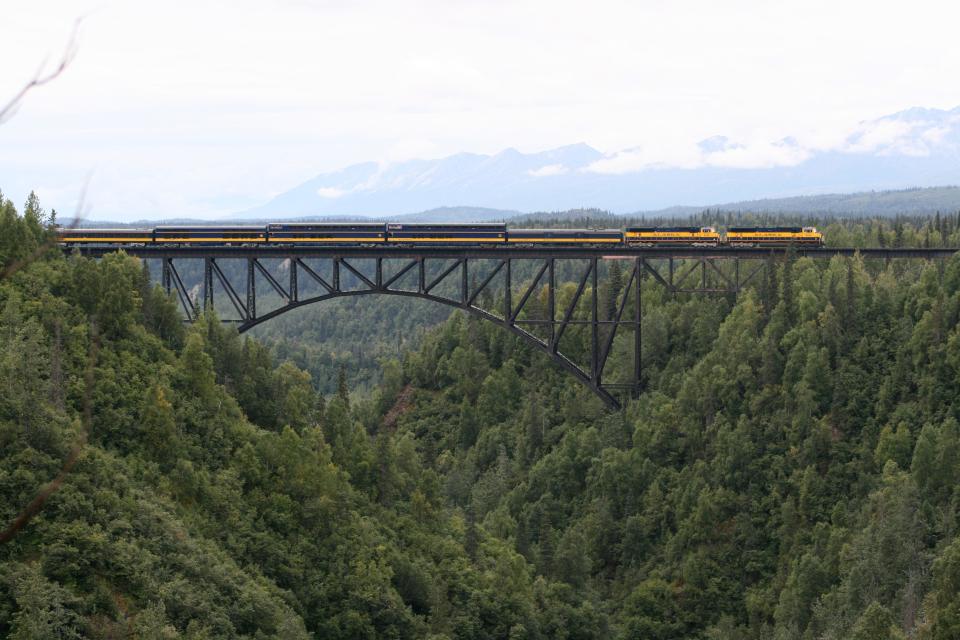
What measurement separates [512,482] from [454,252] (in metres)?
18.1

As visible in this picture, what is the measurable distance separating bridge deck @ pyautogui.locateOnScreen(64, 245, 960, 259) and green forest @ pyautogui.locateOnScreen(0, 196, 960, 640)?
9.03 feet

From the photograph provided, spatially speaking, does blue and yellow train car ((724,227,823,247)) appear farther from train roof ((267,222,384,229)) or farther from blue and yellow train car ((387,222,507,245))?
train roof ((267,222,384,229))

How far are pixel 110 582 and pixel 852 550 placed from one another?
34.3m

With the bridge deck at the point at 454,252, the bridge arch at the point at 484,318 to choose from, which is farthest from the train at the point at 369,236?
the bridge arch at the point at 484,318

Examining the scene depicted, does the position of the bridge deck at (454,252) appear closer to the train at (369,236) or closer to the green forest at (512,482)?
the train at (369,236)

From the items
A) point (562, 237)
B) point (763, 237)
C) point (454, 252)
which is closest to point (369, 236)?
point (454, 252)

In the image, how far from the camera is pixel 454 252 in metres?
73.4

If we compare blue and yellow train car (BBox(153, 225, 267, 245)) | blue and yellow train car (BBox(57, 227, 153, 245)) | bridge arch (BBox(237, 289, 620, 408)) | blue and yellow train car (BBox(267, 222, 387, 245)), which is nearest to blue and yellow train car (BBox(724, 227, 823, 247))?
bridge arch (BBox(237, 289, 620, 408))

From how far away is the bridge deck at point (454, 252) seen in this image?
237 ft

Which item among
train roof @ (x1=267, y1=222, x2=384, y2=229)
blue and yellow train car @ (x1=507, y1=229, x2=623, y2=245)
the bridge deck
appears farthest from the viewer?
blue and yellow train car @ (x1=507, y1=229, x2=623, y2=245)

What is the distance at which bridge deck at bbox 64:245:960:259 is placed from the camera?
72.1 m

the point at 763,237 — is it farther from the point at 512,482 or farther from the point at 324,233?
the point at 324,233

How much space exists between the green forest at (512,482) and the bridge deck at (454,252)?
2751 mm

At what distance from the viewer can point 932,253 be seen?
77.6m
